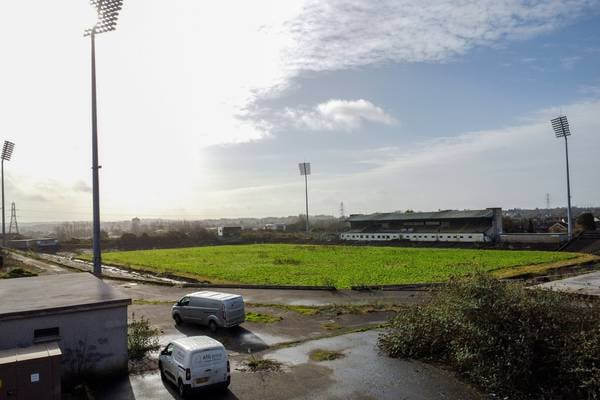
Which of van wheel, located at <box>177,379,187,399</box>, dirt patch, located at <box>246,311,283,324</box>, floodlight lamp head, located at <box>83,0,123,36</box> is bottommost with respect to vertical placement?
dirt patch, located at <box>246,311,283,324</box>

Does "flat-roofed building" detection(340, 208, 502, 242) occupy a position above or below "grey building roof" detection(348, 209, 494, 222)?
below

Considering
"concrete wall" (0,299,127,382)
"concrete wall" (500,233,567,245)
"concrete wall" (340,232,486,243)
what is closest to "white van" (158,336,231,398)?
"concrete wall" (0,299,127,382)

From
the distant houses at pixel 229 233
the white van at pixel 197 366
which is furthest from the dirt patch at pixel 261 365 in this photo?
the distant houses at pixel 229 233

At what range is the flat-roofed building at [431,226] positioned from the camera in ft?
242

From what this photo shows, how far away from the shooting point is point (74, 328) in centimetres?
1545

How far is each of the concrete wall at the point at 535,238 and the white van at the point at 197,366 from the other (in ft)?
204

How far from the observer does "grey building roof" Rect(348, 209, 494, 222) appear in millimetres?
76562

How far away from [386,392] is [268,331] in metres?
8.77

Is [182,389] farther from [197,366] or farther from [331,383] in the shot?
[331,383]

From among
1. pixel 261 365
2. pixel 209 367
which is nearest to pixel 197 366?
pixel 209 367

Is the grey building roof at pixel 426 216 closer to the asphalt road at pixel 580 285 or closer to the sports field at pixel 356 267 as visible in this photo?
the sports field at pixel 356 267

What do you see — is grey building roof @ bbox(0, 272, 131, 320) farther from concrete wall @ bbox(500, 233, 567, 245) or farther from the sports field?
concrete wall @ bbox(500, 233, 567, 245)

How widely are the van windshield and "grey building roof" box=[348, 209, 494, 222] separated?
6802 cm

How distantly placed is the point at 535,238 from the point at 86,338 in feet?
220
